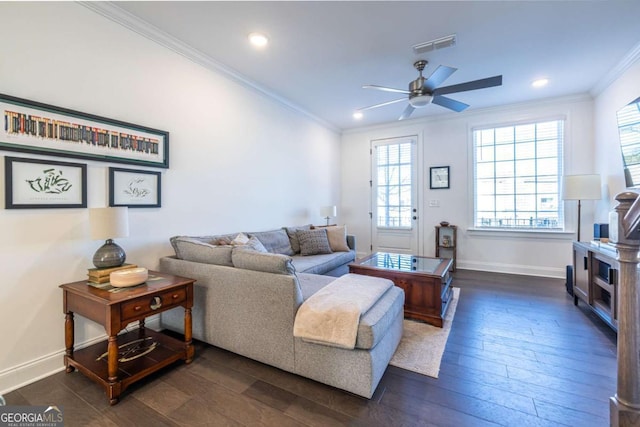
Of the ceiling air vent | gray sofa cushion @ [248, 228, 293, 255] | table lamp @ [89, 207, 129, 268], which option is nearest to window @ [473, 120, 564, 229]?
the ceiling air vent

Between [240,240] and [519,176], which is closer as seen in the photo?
[240,240]

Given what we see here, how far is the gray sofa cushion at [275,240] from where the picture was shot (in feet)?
11.9

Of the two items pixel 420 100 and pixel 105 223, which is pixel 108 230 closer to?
pixel 105 223

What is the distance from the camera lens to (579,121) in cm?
425

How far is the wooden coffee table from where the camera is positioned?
274cm

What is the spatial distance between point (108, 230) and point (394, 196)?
4.82m

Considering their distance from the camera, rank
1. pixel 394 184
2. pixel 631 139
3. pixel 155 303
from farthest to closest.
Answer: pixel 394 184 < pixel 631 139 < pixel 155 303

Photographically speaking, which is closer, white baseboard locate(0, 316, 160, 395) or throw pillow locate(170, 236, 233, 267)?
white baseboard locate(0, 316, 160, 395)

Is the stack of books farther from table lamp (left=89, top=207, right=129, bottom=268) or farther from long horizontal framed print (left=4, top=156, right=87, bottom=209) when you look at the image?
long horizontal framed print (left=4, top=156, right=87, bottom=209)

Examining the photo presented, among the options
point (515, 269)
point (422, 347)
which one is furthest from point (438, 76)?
point (515, 269)

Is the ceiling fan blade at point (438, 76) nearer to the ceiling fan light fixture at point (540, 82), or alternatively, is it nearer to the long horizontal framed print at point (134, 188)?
the ceiling fan light fixture at point (540, 82)

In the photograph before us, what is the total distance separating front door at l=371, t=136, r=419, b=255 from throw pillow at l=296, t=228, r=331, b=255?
6.44 feet

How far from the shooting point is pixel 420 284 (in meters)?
2.82

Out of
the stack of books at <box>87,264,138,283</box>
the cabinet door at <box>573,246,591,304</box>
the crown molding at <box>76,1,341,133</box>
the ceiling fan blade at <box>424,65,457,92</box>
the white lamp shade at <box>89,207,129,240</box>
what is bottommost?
the cabinet door at <box>573,246,591,304</box>
